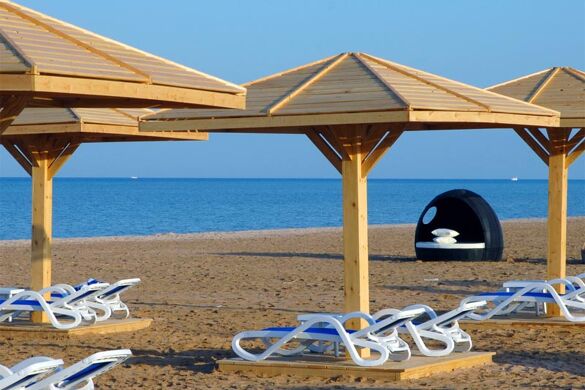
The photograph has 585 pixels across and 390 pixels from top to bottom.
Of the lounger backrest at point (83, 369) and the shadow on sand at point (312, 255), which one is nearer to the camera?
the lounger backrest at point (83, 369)

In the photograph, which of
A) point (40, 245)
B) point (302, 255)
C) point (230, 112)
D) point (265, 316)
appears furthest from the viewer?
point (302, 255)

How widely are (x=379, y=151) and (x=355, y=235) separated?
68cm

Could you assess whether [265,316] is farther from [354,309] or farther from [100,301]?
[354,309]

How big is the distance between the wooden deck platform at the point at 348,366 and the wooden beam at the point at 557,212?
3294 mm

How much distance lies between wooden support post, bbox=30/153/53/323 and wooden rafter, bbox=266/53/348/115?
11.3ft

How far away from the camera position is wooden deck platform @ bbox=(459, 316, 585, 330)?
35.9ft

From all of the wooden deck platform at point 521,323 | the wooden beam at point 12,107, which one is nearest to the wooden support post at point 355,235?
the wooden deck platform at point 521,323

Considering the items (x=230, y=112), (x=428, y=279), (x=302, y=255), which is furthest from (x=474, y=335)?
(x=302, y=255)

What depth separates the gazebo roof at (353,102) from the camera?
8.42 m

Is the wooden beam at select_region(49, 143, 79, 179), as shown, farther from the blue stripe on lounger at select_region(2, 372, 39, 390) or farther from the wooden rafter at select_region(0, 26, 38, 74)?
the blue stripe on lounger at select_region(2, 372, 39, 390)

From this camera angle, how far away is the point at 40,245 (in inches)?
456

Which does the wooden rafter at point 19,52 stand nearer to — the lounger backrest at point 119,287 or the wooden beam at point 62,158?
the lounger backrest at point 119,287

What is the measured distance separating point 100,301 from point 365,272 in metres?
3.44

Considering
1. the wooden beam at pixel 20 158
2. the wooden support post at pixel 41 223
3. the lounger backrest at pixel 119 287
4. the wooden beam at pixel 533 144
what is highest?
the wooden beam at pixel 533 144
